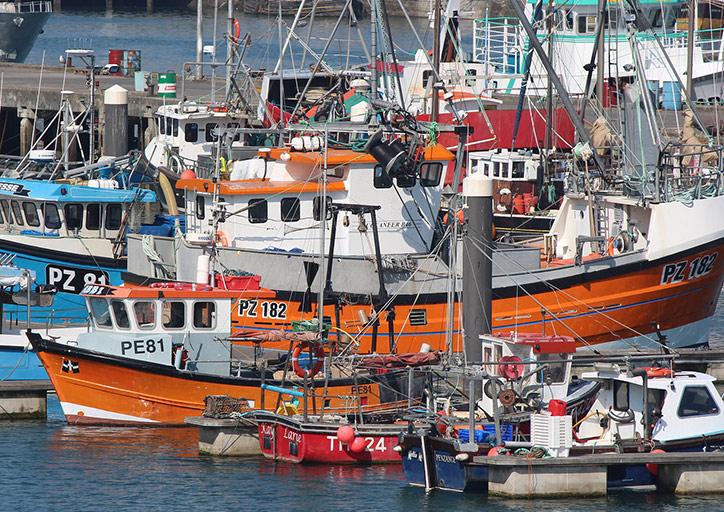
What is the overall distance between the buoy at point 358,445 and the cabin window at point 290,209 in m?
→ 7.79

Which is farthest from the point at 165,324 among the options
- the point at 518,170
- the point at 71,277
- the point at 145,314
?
the point at 518,170

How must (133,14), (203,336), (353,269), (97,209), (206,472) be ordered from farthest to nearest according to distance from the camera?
(133,14)
(97,209)
(353,269)
(203,336)
(206,472)

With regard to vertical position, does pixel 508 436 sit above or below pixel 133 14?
below

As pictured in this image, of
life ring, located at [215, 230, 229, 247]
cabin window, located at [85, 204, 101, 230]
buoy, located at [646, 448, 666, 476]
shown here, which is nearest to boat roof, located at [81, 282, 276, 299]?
life ring, located at [215, 230, 229, 247]

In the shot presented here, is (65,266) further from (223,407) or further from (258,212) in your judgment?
(223,407)

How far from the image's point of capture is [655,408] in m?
21.5

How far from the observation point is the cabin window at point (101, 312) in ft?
83.1

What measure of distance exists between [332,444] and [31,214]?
12.3 m

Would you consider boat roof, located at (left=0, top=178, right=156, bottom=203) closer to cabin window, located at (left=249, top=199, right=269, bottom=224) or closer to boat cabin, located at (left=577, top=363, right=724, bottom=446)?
cabin window, located at (left=249, top=199, right=269, bottom=224)

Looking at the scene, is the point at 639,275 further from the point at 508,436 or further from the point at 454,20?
the point at 454,20

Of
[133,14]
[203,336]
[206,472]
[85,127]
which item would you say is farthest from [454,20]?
[133,14]

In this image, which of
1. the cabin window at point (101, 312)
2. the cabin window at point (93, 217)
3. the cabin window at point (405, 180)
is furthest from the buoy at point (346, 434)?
the cabin window at point (93, 217)

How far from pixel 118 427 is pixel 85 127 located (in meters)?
23.5

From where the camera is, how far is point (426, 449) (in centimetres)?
2131
